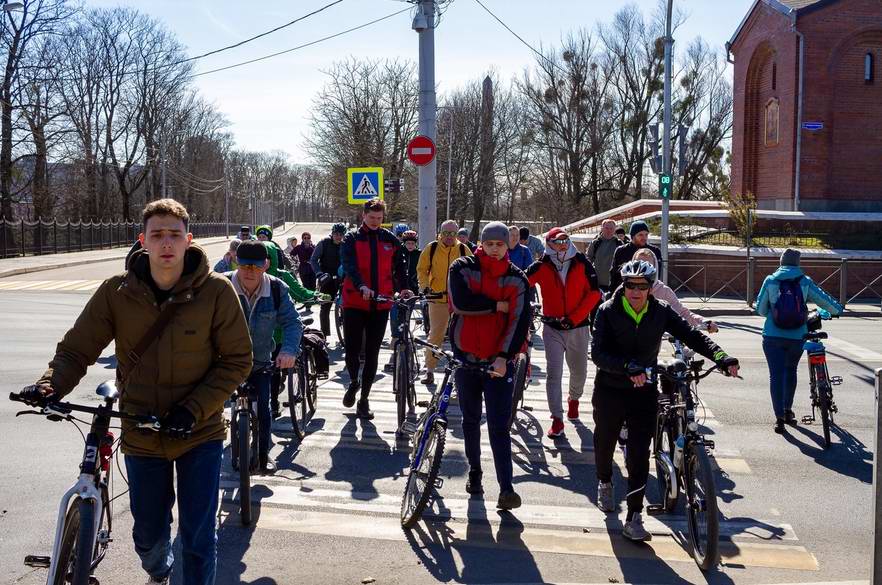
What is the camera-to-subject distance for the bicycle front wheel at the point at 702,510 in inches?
199

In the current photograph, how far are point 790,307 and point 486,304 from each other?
386cm

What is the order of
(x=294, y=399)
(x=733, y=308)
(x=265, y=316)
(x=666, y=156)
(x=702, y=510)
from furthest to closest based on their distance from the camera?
(x=666, y=156), (x=733, y=308), (x=294, y=399), (x=265, y=316), (x=702, y=510)

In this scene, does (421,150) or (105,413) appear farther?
(421,150)

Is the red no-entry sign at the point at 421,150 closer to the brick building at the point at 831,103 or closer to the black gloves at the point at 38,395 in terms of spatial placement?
the black gloves at the point at 38,395

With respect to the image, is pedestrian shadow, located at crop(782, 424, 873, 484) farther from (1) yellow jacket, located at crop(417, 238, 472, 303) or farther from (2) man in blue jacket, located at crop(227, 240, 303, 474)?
(2) man in blue jacket, located at crop(227, 240, 303, 474)

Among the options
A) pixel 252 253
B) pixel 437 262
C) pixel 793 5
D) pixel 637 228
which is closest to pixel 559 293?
pixel 437 262

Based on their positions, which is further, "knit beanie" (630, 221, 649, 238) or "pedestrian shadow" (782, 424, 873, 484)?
"knit beanie" (630, 221, 649, 238)

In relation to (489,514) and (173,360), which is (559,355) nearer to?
(489,514)

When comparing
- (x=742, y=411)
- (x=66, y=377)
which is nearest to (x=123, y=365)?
(x=66, y=377)

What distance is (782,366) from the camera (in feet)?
28.3

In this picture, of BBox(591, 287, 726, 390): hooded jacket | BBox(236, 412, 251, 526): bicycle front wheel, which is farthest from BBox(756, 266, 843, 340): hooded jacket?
BBox(236, 412, 251, 526): bicycle front wheel

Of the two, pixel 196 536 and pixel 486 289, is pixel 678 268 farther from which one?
pixel 196 536

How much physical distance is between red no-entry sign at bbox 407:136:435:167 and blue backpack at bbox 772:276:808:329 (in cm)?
669

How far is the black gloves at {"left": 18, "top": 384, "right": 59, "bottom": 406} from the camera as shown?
11.6 feet
